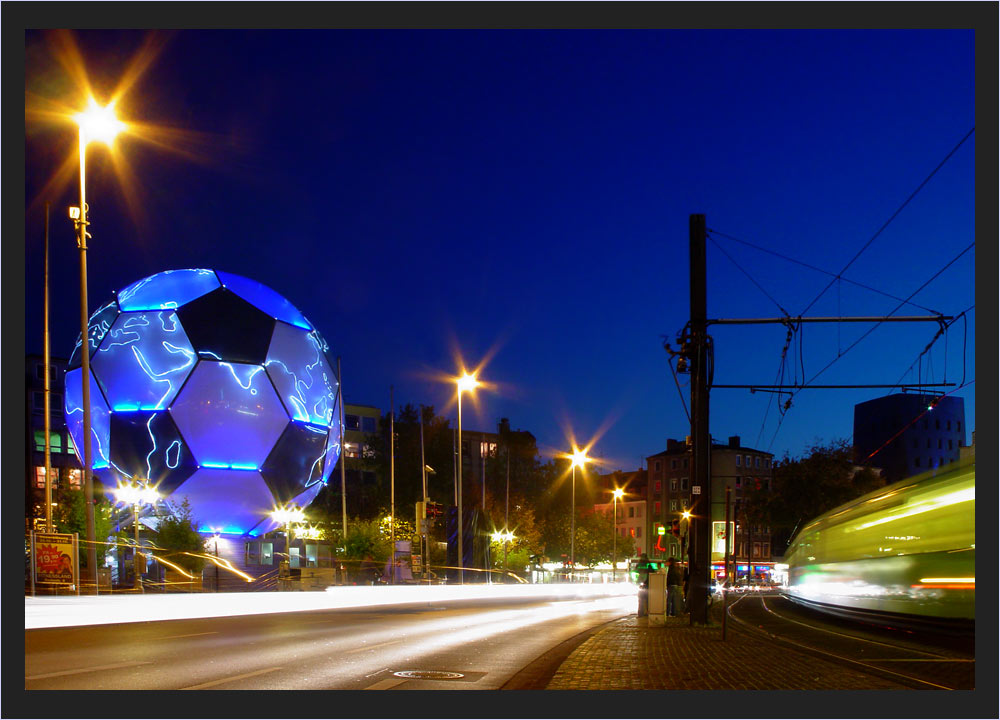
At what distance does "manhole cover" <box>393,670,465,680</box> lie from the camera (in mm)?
9492

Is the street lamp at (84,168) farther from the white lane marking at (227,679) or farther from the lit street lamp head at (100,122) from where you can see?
the white lane marking at (227,679)

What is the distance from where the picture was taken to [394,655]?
38.9 feet

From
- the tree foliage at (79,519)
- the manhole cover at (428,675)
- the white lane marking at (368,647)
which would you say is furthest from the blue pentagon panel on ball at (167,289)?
the manhole cover at (428,675)

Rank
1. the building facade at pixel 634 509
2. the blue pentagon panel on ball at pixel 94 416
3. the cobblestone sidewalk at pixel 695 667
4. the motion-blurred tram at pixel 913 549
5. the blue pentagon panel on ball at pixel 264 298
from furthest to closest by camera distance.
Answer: the building facade at pixel 634 509 < the blue pentagon panel on ball at pixel 264 298 < the blue pentagon panel on ball at pixel 94 416 < the motion-blurred tram at pixel 913 549 < the cobblestone sidewalk at pixel 695 667

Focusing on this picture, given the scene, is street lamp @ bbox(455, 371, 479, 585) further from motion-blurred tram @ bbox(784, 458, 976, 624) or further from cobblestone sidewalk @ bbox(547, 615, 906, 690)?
cobblestone sidewalk @ bbox(547, 615, 906, 690)

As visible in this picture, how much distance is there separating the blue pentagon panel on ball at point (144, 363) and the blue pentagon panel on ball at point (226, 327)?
451 millimetres

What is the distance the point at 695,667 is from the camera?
11016mm

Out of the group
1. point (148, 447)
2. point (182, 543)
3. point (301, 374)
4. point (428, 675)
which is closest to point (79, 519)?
point (182, 543)

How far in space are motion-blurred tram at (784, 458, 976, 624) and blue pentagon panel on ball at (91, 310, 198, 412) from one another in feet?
67.1

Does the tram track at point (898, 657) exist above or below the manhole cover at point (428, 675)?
below

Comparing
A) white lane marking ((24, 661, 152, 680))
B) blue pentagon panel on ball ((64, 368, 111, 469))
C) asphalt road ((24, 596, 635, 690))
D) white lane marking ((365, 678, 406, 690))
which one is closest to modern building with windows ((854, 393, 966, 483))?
asphalt road ((24, 596, 635, 690))

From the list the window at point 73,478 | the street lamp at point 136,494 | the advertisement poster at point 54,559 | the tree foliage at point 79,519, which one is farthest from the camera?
the window at point 73,478

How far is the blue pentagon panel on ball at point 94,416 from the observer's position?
1265 inches

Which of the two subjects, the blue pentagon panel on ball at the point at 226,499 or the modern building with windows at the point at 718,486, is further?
A: the modern building with windows at the point at 718,486
